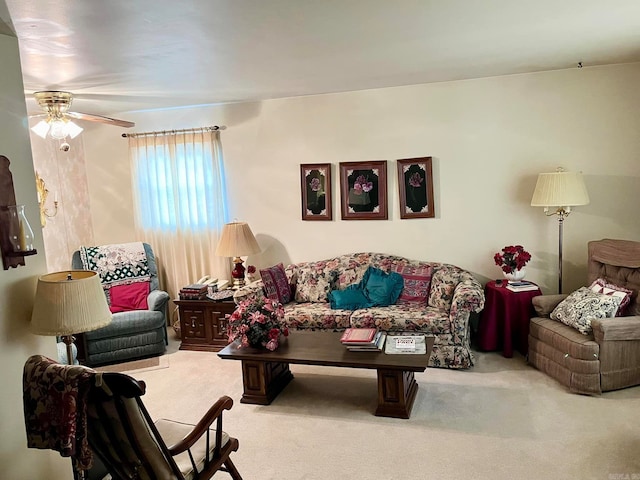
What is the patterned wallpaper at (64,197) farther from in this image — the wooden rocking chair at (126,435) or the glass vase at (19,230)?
the wooden rocking chair at (126,435)

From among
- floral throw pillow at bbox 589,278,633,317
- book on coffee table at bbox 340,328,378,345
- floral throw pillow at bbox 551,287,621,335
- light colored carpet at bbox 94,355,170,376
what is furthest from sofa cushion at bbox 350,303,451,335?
light colored carpet at bbox 94,355,170,376

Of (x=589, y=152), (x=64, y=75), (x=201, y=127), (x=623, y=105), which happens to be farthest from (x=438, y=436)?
(x=201, y=127)

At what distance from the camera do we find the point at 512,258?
4.45 metres

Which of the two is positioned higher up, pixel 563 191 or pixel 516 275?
pixel 563 191

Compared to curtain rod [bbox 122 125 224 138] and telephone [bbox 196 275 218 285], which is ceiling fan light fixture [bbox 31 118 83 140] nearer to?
curtain rod [bbox 122 125 224 138]

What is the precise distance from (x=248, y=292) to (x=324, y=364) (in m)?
1.56

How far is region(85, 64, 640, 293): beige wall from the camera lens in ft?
14.5

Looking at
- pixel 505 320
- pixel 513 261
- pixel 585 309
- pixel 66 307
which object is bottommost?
pixel 505 320

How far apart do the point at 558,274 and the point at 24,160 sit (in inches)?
174

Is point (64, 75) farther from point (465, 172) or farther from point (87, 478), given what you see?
point (465, 172)

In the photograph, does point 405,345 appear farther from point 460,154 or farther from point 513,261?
point 460,154

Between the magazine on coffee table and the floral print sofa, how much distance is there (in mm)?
529

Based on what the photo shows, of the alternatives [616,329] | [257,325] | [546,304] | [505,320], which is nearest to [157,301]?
[257,325]

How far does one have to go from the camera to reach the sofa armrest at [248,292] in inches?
183
